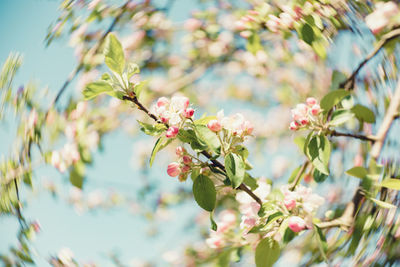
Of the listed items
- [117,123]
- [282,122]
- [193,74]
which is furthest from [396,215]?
[282,122]

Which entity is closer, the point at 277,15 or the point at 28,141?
the point at 277,15

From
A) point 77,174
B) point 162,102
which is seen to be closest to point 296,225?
point 162,102

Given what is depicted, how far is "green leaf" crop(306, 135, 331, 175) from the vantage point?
0.63 meters

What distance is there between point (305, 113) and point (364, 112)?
0.25 meters

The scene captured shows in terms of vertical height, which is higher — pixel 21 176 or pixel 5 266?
pixel 21 176

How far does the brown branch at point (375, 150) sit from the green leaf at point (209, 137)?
1.19 feet

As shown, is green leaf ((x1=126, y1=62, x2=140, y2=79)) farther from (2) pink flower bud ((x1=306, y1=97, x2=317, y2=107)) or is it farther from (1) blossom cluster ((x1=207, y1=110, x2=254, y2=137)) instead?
(2) pink flower bud ((x1=306, y1=97, x2=317, y2=107))

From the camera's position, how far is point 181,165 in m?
0.59

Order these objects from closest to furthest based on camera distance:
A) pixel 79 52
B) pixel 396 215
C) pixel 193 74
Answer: pixel 396 215 → pixel 79 52 → pixel 193 74

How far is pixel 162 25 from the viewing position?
163 centimetres

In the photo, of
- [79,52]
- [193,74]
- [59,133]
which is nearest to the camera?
[59,133]

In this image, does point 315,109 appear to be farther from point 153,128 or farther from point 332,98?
point 153,128

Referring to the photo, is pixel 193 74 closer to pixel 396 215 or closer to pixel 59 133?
pixel 59 133

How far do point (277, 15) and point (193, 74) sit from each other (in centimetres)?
97
